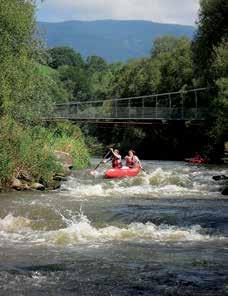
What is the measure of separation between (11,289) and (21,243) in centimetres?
386

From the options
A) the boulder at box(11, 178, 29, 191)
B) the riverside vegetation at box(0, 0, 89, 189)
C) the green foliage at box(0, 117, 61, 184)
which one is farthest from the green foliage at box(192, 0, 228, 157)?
the boulder at box(11, 178, 29, 191)

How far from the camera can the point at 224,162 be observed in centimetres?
4581

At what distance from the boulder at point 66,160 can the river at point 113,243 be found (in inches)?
223

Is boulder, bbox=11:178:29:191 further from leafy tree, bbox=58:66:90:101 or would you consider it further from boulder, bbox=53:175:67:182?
leafy tree, bbox=58:66:90:101

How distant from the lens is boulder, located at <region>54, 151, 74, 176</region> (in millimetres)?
27678

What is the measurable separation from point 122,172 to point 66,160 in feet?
9.53

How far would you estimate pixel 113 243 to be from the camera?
12484 mm

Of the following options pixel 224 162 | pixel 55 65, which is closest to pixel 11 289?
pixel 224 162

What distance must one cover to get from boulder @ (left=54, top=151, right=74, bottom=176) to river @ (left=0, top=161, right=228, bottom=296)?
18.6ft

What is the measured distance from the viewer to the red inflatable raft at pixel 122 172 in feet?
91.0

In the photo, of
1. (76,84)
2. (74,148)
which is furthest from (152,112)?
(76,84)

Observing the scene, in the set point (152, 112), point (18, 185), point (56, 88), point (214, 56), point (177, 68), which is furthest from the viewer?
point (177, 68)

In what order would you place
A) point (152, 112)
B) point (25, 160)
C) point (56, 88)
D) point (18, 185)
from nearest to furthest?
point (18, 185)
point (25, 160)
point (56, 88)
point (152, 112)

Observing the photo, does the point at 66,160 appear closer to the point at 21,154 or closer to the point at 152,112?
the point at 21,154
